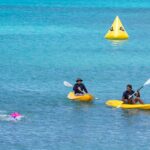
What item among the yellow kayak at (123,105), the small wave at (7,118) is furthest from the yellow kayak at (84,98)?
the small wave at (7,118)

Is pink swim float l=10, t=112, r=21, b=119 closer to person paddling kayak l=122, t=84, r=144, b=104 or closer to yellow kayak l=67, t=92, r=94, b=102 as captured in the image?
yellow kayak l=67, t=92, r=94, b=102

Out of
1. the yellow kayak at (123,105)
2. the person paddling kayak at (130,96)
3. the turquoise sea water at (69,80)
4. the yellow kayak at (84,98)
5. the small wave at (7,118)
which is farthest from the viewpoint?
the yellow kayak at (84,98)

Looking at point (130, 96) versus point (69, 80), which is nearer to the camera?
point (130, 96)

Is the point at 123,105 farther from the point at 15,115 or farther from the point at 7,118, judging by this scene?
the point at 7,118

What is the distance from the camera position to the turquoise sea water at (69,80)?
3291cm

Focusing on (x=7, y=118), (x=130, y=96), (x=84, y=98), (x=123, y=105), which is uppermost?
(x=84, y=98)

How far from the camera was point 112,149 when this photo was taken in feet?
103

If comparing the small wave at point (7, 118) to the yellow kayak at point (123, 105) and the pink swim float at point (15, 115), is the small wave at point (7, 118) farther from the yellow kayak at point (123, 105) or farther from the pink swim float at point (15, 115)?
the yellow kayak at point (123, 105)

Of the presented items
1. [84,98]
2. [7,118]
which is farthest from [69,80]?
[7,118]

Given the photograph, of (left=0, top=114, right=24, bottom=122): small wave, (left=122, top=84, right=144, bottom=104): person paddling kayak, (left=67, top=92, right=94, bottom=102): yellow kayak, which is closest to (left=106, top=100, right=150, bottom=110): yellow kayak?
(left=122, top=84, right=144, bottom=104): person paddling kayak

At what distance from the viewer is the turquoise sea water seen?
3291cm

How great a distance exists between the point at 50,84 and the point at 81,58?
510 inches

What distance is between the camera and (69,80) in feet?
153

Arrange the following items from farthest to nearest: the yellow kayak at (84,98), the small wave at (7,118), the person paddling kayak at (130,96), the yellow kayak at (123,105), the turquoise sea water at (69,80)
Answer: the yellow kayak at (84,98) → the person paddling kayak at (130,96) → the yellow kayak at (123,105) → the small wave at (7,118) → the turquoise sea water at (69,80)
